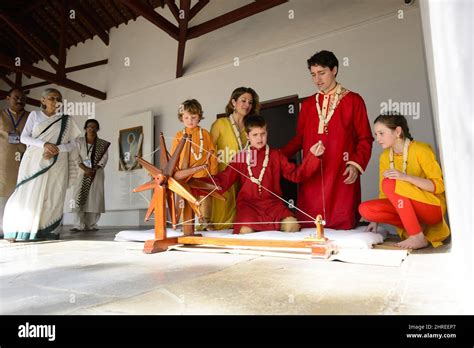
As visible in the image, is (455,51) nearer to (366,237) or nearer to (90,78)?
(366,237)

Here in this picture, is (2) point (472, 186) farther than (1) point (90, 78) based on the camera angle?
No

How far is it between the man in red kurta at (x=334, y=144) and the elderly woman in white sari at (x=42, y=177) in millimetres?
2619

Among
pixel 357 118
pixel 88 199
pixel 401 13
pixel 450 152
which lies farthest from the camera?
pixel 88 199

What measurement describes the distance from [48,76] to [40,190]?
16.2 feet

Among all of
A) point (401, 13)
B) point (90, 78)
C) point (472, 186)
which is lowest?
point (472, 186)

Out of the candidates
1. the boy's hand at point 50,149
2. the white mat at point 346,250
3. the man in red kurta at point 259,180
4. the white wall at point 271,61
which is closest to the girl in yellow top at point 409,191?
the white mat at point 346,250

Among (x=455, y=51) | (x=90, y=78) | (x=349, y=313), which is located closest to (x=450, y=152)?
(x=455, y=51)

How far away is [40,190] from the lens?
374 cm

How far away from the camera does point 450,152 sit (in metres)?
0.93

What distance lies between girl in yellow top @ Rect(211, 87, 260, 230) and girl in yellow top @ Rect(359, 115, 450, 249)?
1337mm

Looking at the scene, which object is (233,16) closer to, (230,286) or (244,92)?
(244,92)

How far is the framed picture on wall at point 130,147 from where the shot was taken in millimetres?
7574

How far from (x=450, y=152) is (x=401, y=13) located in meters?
4.49

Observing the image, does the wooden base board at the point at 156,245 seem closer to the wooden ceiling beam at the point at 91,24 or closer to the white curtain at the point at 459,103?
the white curtain at the point at 459,103
